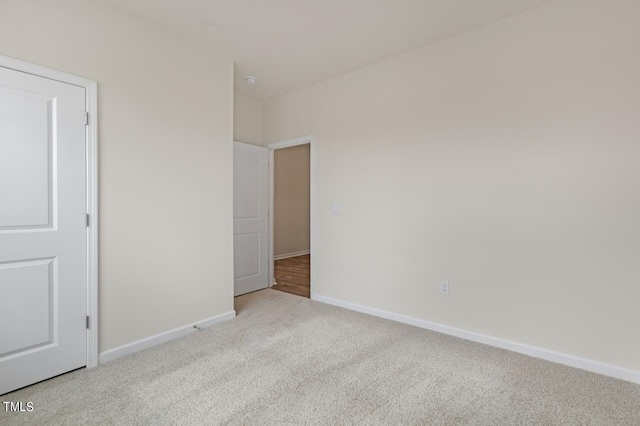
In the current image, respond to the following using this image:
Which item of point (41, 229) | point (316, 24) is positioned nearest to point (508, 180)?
point (316, 24)

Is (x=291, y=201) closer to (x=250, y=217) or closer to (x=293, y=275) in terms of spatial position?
(x=293, y=275)

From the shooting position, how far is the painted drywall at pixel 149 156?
2121 mm

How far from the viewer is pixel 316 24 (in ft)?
8.38

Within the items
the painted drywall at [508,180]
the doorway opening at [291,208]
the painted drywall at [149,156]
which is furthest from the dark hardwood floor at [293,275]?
the painted drywall at [149,156]

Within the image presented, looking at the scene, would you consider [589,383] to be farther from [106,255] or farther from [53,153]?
[53,153]

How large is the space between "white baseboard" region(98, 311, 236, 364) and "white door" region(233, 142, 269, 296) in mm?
910

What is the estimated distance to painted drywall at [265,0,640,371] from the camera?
2.09 m

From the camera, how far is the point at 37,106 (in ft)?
6.47

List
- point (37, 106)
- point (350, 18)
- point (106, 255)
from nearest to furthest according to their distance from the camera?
point (37, 106), point (106, 255), point (350, 18)

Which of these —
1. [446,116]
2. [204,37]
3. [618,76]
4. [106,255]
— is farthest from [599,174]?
[106,255]

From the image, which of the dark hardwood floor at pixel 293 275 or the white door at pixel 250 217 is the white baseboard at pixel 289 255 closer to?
the dark hardwood floor at pixel 293 275

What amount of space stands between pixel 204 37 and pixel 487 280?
322 cm

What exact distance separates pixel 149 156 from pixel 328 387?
2207 mm

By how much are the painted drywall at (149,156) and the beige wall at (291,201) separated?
3.43 metres
